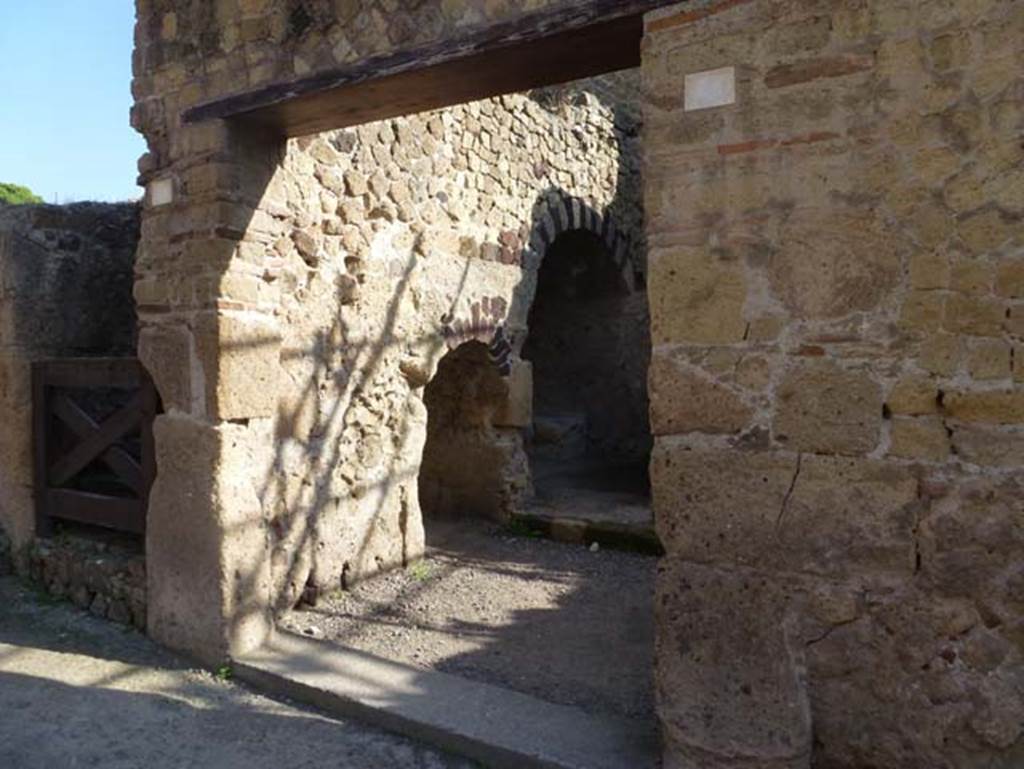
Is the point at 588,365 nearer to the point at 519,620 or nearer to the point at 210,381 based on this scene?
the point at 519,620

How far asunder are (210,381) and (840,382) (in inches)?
97.5

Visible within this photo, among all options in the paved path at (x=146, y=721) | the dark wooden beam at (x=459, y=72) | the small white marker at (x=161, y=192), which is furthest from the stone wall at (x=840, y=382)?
the small white marker at (x=161, y=192)

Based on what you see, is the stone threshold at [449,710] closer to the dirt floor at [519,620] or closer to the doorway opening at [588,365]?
the dirt floor at [519,620]

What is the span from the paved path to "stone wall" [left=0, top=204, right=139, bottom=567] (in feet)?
3.36

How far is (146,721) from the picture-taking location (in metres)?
2.96

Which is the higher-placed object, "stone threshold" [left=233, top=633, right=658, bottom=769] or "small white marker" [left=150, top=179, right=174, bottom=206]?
"small white marker" [left=150, top=179, right=174, bottom=206]

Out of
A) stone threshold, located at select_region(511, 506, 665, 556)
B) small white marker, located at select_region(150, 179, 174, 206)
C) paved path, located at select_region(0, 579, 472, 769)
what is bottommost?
paved path, located at select_region(0, 579, 472, 769)

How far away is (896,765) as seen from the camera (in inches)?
82.7

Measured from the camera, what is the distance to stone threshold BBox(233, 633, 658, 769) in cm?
257

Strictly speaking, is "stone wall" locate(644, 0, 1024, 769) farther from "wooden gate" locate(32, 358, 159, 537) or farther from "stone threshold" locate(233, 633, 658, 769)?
"wooden gate" locate(32, 358, 159, 537)

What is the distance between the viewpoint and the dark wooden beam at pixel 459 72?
2426 millimetres

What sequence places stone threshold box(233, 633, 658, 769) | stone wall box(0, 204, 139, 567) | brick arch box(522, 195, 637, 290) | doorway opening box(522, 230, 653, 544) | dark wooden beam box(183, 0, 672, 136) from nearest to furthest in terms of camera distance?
1. dark wooden beam box(183, 0, 672, 136)
2. stone threshold box(233, 633, 658, 769)
3. stone wall box(0, 204, 139, 567)
4. brick arch box(522, 195, 637, 290)
5. doorway opening box(522, 230, 653, 544)

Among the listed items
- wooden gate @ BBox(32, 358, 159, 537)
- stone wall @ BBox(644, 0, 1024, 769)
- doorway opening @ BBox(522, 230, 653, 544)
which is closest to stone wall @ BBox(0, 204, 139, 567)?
wooden gate @ BBox(32, 358, 159, 537)

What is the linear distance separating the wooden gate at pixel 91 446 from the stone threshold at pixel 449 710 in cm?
109
